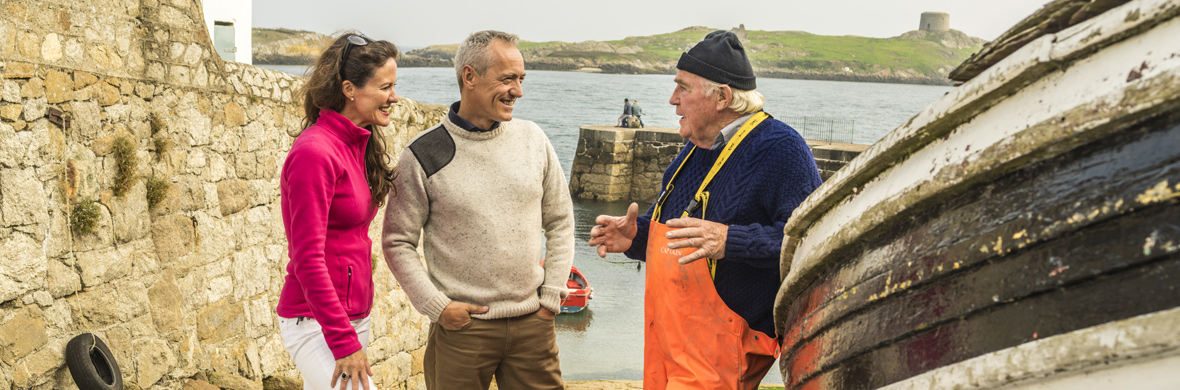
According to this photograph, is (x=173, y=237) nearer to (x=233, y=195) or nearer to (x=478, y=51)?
(x=233, y=195)

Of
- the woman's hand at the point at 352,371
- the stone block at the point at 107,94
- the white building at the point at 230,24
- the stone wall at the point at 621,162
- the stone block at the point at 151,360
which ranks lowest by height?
the stone wall at the point at 621,162

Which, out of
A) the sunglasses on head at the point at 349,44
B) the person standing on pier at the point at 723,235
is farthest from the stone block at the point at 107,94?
the person standing on pier at the point at 723,235

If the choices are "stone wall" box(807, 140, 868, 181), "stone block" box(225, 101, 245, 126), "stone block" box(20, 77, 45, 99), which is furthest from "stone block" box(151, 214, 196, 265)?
"stone wall" box(807, 140, 868, 181)

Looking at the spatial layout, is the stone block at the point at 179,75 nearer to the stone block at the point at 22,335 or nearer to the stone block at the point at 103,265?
the stone block at the point at 103,265

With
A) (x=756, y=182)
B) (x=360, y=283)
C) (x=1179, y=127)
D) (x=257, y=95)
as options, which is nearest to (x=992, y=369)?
(x=1179, y=127)

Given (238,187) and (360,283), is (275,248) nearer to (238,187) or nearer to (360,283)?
(238,187)

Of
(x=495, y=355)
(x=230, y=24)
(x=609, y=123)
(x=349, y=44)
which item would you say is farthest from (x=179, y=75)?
(x=609, y=123)

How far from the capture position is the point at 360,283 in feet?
9.00

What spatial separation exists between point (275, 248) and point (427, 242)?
295 centimetres

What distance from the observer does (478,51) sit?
2.90 metres

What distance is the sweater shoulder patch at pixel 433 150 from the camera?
288cm

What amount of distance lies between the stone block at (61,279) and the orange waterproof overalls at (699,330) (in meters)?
2.88

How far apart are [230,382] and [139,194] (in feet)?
3.81

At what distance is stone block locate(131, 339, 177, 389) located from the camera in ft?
14.5
